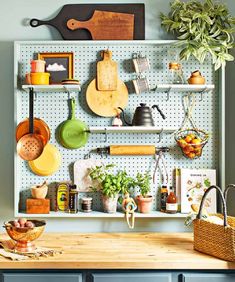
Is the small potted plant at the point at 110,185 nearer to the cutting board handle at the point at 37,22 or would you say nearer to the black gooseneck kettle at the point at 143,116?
the black gooseneck kettle at the point at 143,116

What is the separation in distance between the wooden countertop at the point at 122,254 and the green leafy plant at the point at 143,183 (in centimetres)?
25

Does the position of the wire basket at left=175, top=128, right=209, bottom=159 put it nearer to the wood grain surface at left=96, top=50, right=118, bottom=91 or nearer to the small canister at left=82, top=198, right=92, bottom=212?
the wood grain surface at left=96, top=50, right=118, bottom=91

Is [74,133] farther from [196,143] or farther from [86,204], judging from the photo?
[196,143]

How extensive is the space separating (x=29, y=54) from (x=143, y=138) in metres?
0.85

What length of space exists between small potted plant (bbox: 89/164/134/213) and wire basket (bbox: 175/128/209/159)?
36cm

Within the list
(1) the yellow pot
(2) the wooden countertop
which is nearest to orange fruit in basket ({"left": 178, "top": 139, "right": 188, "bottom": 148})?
(2) the wooden countertop

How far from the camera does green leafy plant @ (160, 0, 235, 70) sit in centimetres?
250

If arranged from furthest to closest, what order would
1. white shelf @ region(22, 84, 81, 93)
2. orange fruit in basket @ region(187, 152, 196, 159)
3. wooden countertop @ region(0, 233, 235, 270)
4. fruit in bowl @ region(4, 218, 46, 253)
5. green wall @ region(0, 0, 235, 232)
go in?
green wall @ region(0, 0, 235, 232) → orange fruit in basket @ region(187, 152, 196, 159) → white shelf @ region(22, 84, 81, 93) → fruit in bowl @ region(4, 218, 46, 253) → wooden countertop @ region(0, 233, 235, 270)

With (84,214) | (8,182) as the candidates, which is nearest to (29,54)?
(8,182)

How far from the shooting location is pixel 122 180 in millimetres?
2574

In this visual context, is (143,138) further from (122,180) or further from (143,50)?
(143,50)

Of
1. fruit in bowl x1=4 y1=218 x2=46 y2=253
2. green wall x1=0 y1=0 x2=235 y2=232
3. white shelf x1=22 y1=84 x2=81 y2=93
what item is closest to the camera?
fruit in bowl x1=4 y1=218 x2=46 y2=253

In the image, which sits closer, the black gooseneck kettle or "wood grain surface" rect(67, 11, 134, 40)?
the black gooseneck kettle

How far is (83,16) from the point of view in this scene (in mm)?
2658
